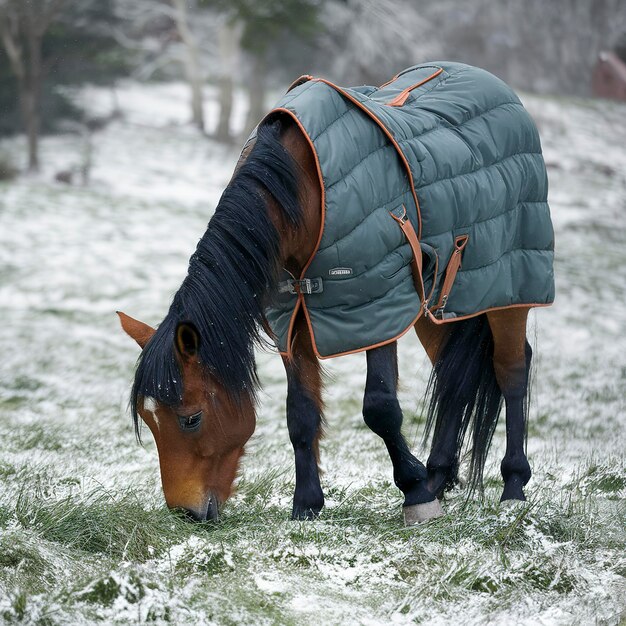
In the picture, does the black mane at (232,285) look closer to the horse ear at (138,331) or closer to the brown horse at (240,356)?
the brown horse at (240,356)

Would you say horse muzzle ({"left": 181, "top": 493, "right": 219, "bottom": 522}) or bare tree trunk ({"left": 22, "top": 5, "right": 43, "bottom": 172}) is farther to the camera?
bare tree trunk ({"left": 22, "top": 5, "right": 43, "bottom": 172})

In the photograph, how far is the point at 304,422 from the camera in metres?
2.89

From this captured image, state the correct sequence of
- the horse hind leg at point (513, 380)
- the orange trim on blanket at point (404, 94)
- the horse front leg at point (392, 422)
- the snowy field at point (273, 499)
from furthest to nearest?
1. the horse hind leg at point (513, 380)
2. the orange trim on blanket at point (404, 94)
3. the horse front leg at point (392, 422)
4. the snowy field at point (273, 499)

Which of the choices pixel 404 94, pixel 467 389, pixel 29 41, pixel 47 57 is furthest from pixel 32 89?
pixel 467 389

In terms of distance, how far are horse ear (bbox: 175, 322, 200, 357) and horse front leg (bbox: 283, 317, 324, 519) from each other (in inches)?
20.7

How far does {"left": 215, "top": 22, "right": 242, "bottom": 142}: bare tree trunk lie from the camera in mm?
12742

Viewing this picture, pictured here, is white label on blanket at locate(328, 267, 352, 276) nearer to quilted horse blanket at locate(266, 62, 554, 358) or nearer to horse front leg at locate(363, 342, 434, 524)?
quilted horse blanket at locate(266, 62, 554, 358)

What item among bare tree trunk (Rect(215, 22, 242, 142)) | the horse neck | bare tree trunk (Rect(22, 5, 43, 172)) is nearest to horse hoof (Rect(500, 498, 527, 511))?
the horse neck

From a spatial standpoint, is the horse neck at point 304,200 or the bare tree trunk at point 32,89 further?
the bare tree trunk at point 32,89

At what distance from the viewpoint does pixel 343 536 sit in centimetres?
261

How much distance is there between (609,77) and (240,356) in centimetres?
1314

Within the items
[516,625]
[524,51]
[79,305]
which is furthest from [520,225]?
[524,51]

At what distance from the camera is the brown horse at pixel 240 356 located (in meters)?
2.42

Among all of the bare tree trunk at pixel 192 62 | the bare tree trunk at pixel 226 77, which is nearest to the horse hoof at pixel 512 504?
the bare tree trunk at pixel 226 77
